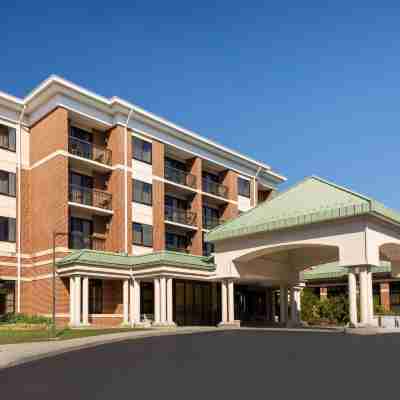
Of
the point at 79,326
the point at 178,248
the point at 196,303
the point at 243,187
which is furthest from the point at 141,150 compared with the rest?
the point at 79,326

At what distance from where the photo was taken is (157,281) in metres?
36.2

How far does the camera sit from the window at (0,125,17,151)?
38.8 m

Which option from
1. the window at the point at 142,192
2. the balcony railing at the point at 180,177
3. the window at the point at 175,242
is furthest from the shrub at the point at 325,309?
the window at the point at 142,192

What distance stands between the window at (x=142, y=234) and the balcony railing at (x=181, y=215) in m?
4.25

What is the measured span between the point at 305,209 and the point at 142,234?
48.8 ft

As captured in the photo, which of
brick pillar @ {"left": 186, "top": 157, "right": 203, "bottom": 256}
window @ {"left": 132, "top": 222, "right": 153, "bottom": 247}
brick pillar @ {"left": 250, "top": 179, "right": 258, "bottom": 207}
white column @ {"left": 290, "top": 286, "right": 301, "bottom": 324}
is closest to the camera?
white column @ {"left": 290, "top": 286, "right": 301, "bottom": 324}

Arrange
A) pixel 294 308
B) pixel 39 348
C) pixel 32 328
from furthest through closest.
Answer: pixel 294 308 < pixel 32 328 < pixel 39 348

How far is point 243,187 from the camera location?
179 feet

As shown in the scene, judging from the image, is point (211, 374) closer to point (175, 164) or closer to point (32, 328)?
point (32, 328)

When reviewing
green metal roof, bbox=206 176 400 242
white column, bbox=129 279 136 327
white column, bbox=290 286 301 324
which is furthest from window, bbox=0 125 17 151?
white column, bbox=290 286 301 324

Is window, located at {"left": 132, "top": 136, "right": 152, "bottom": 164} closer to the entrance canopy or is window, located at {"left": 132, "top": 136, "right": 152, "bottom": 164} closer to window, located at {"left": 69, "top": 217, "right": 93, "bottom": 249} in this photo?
window, located at {"left": 69, "top": 217, "right": 93, "bottom": 249}

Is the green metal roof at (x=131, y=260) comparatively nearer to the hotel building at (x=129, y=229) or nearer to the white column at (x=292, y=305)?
the hotel building at (x=129, y=229)

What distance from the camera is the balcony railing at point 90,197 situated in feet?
129

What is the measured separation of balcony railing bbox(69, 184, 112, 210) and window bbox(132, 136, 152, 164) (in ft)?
13.1
